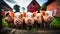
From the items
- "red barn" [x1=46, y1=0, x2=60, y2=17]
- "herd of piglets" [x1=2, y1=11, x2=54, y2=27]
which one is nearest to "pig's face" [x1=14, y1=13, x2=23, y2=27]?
"herd of piglets" [x1=2, y1=11, x2=54, y2=27]

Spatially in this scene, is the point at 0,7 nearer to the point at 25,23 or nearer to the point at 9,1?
the point at 9,1

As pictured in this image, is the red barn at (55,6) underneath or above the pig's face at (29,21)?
above

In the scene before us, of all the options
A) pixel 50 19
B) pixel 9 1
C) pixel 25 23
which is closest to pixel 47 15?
pixel 50 19

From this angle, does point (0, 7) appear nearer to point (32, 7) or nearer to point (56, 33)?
point (32, 7)

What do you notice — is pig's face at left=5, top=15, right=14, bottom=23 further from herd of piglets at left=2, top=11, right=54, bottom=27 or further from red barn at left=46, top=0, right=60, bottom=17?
red barn at left=46, top=0, right=60, bottom=17

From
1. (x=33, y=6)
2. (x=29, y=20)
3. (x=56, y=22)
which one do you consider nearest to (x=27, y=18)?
(x=29, y=20)

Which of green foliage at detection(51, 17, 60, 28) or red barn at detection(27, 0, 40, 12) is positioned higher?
red barn at detection(27, 0, 40, 12)

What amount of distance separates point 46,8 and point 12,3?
1.20 feet

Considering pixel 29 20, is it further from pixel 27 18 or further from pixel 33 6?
pixel 33 6

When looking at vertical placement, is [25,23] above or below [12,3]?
below

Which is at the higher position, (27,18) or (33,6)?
(33,6)

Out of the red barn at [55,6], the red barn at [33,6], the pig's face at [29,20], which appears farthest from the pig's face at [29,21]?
the red barn at [55,6]

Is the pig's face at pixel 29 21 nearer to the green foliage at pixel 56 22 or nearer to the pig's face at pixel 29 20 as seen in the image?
the pig's face at pixel 29 20

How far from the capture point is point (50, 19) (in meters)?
2.71
